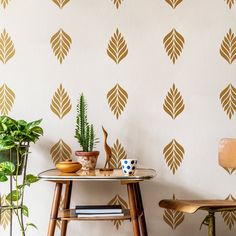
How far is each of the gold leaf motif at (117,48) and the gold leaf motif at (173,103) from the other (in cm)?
37

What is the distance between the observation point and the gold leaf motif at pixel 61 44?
2.61m

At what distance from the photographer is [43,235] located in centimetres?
256

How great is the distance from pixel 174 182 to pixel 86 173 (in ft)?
2.12

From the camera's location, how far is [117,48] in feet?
8.58

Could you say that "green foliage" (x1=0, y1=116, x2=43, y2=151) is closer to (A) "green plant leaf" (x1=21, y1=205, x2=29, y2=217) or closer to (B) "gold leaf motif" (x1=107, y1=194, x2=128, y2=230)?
(A) "green plant leaf" (x1=21, y1=205, x2=29, y2=217)

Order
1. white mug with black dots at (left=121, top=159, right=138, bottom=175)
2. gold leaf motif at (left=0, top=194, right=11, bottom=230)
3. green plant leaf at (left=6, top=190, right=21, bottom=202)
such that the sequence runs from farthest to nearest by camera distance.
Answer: gold leaf motif at (left=0, top=194, right=11, bottom=230), green plant leaf at (left=6, top=190, right=21, bottom=202), white mug with black dots at (left=121, top=159, right=138, bottom=175)

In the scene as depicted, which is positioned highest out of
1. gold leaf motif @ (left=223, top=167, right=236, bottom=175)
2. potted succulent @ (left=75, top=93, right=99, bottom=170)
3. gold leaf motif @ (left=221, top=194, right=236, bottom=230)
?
potted succulent @ (left=75, top=93, right=99, bottom=170)

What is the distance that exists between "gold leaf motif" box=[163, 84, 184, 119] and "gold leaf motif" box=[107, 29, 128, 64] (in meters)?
0.37

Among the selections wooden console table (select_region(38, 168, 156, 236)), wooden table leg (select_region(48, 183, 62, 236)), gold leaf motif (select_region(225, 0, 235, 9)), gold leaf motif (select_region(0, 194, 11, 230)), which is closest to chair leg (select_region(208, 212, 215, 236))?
wooden console table (select_region(38, 168, 156, 236))

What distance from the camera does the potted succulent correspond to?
7.74ft

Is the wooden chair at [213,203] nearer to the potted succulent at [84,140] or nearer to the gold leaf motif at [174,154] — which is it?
the gold leaf motif at [174,154]

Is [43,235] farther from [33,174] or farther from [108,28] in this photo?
[108,28]

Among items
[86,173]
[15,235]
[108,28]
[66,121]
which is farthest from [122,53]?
[15,235]

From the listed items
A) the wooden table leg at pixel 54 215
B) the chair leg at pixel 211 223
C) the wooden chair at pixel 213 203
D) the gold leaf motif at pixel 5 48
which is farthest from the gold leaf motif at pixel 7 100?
the chair leg at pixel 211 223
